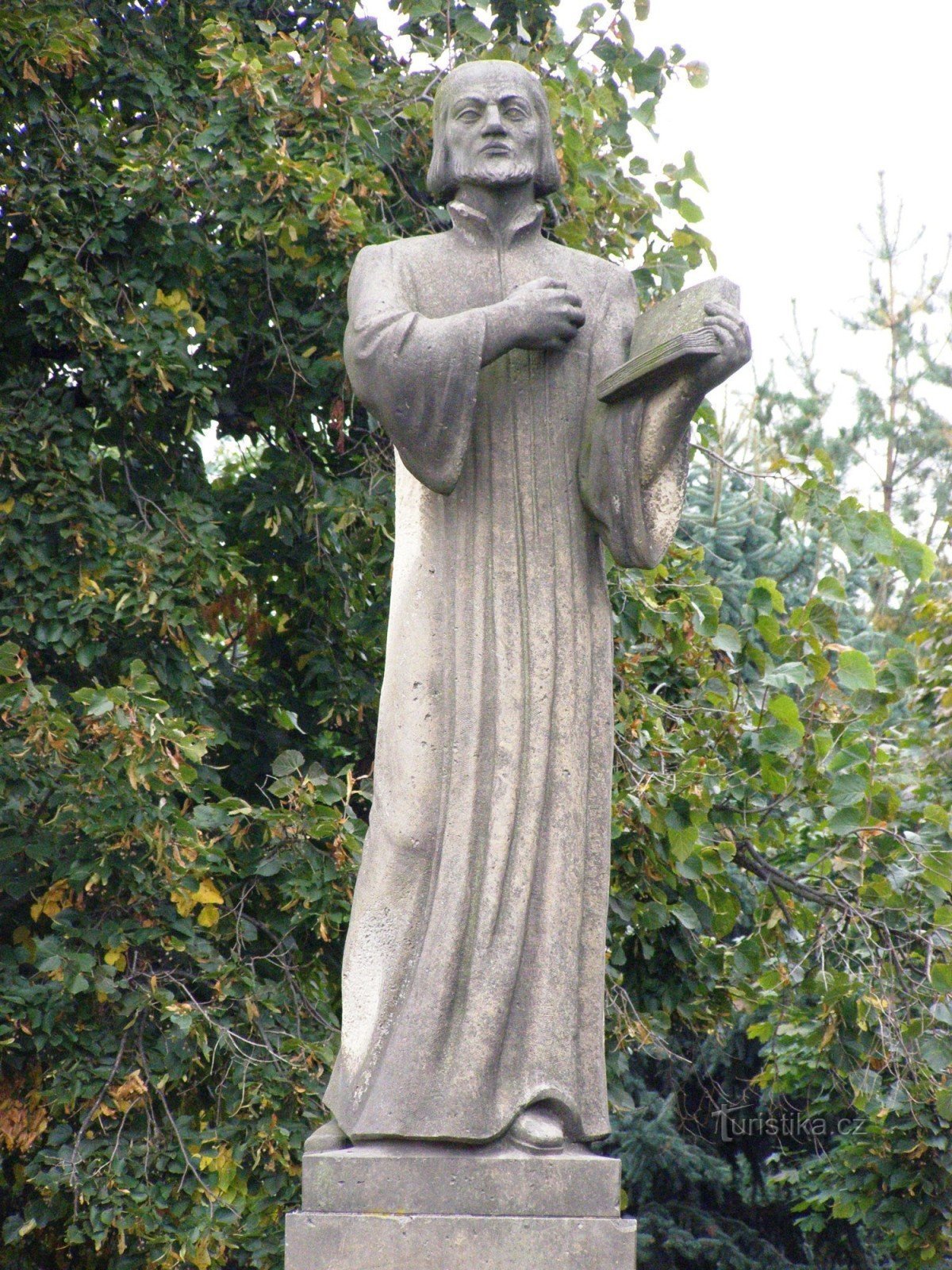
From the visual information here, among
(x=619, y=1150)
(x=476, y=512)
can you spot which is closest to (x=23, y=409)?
(x=476, y=512)

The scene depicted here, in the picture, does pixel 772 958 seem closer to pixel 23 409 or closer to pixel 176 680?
pixel 176 680

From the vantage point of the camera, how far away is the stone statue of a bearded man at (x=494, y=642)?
444 cm

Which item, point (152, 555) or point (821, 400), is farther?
point (821, 400)

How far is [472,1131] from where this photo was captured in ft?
14.1

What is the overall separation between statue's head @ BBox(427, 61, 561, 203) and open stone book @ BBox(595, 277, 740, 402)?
0.51m

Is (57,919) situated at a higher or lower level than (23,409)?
lower

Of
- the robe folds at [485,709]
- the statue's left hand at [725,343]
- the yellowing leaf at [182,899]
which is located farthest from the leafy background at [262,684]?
the statue's left hand at [725,343]

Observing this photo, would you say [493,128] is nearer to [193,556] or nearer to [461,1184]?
[461,1184]

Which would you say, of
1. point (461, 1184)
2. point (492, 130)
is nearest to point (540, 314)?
point (492, 130)

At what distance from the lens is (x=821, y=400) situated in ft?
68.5

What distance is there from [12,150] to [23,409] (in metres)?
1.11

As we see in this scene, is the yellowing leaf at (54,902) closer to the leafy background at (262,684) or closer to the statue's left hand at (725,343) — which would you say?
the leafy background at (262,684)

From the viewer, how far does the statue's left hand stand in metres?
4.56

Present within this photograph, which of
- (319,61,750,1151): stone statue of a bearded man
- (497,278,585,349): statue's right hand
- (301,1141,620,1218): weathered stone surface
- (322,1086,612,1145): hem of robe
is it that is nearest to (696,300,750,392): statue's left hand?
(319,61,750,1151): stone statue of a bearded man
